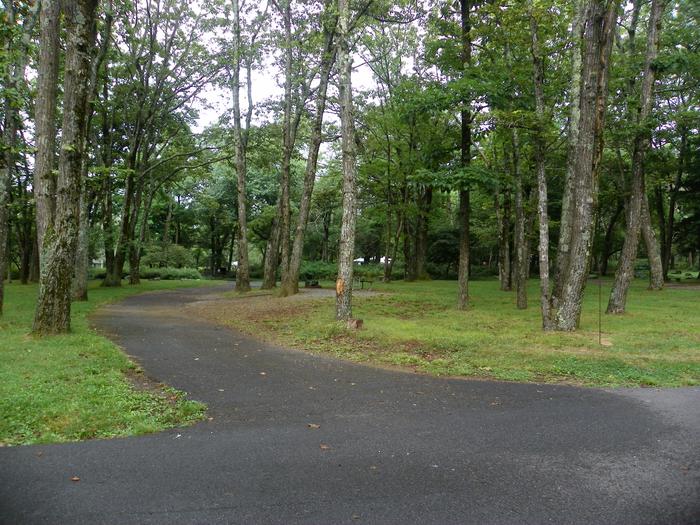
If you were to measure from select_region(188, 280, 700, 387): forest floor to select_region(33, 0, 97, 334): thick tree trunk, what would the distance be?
4.00 meters

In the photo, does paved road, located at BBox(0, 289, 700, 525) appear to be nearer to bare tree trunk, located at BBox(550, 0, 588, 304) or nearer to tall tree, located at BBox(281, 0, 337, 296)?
bare tree trunk, located at BBox(550, 0, 588, 304)

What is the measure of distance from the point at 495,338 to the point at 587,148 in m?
4.60

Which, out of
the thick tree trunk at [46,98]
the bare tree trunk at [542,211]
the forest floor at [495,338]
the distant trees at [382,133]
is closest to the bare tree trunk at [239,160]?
the distant trees at [382,133]

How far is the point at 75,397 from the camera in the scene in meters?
5.39

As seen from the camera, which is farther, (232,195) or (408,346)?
(232,195)

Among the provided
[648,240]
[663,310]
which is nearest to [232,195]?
[648,240]

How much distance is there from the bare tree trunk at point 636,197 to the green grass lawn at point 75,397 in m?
12.6

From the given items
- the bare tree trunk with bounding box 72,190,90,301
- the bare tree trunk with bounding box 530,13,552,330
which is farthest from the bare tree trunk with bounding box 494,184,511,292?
the bare tree trunk with bounding box 72,190,90,301

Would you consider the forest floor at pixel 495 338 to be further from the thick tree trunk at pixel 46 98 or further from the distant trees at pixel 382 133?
the thick tree trunk at pixel 46 98

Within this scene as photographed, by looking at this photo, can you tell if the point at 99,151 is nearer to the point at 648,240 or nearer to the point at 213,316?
the point at 213,316

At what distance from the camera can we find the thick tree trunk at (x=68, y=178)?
9.09 m

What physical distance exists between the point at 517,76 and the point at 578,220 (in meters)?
4.74

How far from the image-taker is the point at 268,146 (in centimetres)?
2547

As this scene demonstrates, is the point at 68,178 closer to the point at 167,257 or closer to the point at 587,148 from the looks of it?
the point at 587,148
